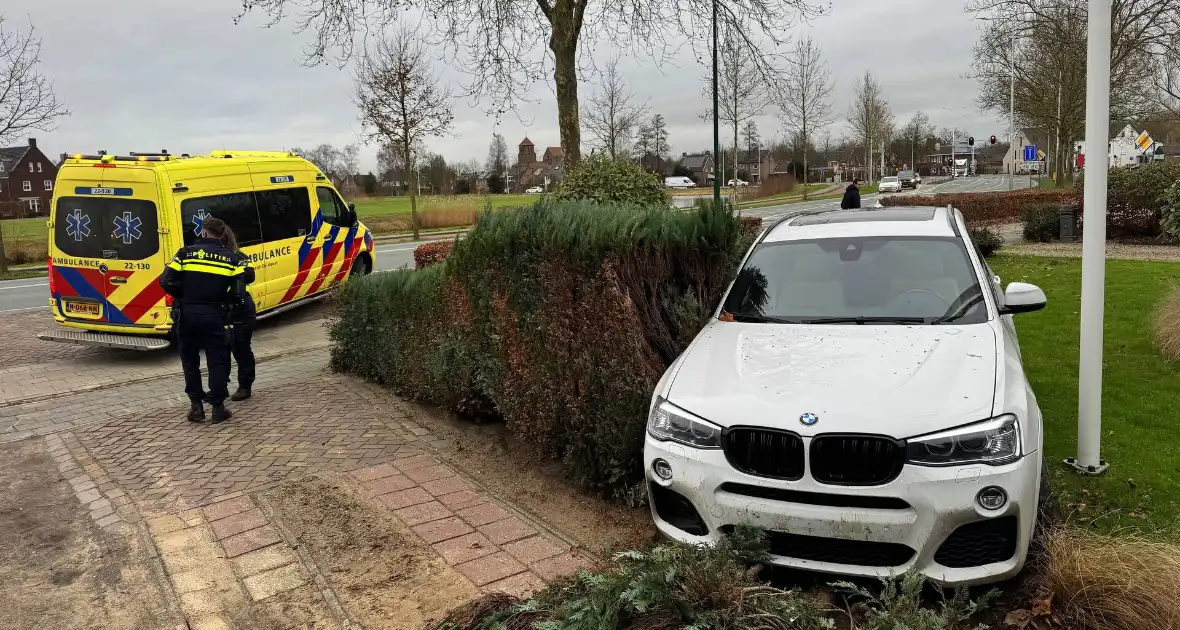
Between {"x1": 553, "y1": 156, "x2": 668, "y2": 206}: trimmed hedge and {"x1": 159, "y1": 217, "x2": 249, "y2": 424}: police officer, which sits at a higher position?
{"x1": 553, "y1": 156, "x2": 668, "y2": 206}: trimmed hedge

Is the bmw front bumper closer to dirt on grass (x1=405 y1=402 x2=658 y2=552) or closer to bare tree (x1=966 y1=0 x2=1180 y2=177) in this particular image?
dirt on grass (x1=405 y1=402 x2=658 y2=552)

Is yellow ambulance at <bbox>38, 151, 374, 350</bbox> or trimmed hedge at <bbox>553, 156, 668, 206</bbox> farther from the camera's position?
yellow ambulance at <bbox>38, 151, 374, 350</bbox>

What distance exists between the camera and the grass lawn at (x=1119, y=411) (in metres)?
4.07

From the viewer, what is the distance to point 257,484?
5.02 m

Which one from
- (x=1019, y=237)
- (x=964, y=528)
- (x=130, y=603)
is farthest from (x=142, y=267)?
(x=1019, y=237)

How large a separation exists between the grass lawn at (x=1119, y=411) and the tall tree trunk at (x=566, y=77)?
7.34 meters

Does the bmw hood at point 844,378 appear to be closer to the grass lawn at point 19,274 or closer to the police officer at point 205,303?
the police officer at point 205,303

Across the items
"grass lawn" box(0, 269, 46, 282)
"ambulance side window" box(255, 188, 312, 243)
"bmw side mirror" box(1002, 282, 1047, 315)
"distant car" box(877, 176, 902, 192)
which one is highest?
"distant car" box(877, 176, 902, 192)

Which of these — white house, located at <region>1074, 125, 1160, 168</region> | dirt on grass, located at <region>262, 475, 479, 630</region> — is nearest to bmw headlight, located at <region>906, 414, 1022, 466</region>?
dirt on grass, located at <region>262, 475, 479, 630</region>

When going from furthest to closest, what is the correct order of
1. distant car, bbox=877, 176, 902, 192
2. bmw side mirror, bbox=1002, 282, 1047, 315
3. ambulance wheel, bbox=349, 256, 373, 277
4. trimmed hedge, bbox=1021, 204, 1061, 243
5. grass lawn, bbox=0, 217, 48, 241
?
distant car, bbox=877, 176, 902, 192, grass lawn, bbox=0, 217, 48, 241, trimmed hedge, bbox=1021, 204, 1061, 243, ambulance wheel, bbox=349, 256, 373, 277, bmw side mirror, bbox=1002, 282, 1047, 315

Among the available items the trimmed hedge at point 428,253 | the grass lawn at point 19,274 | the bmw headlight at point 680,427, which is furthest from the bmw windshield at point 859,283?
the grass lawn at point 19,274

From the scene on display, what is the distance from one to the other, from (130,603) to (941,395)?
12.1ft

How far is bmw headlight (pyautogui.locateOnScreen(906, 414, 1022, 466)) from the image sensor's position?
2943mm

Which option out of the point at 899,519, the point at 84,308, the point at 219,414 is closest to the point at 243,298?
the point at 219,414
